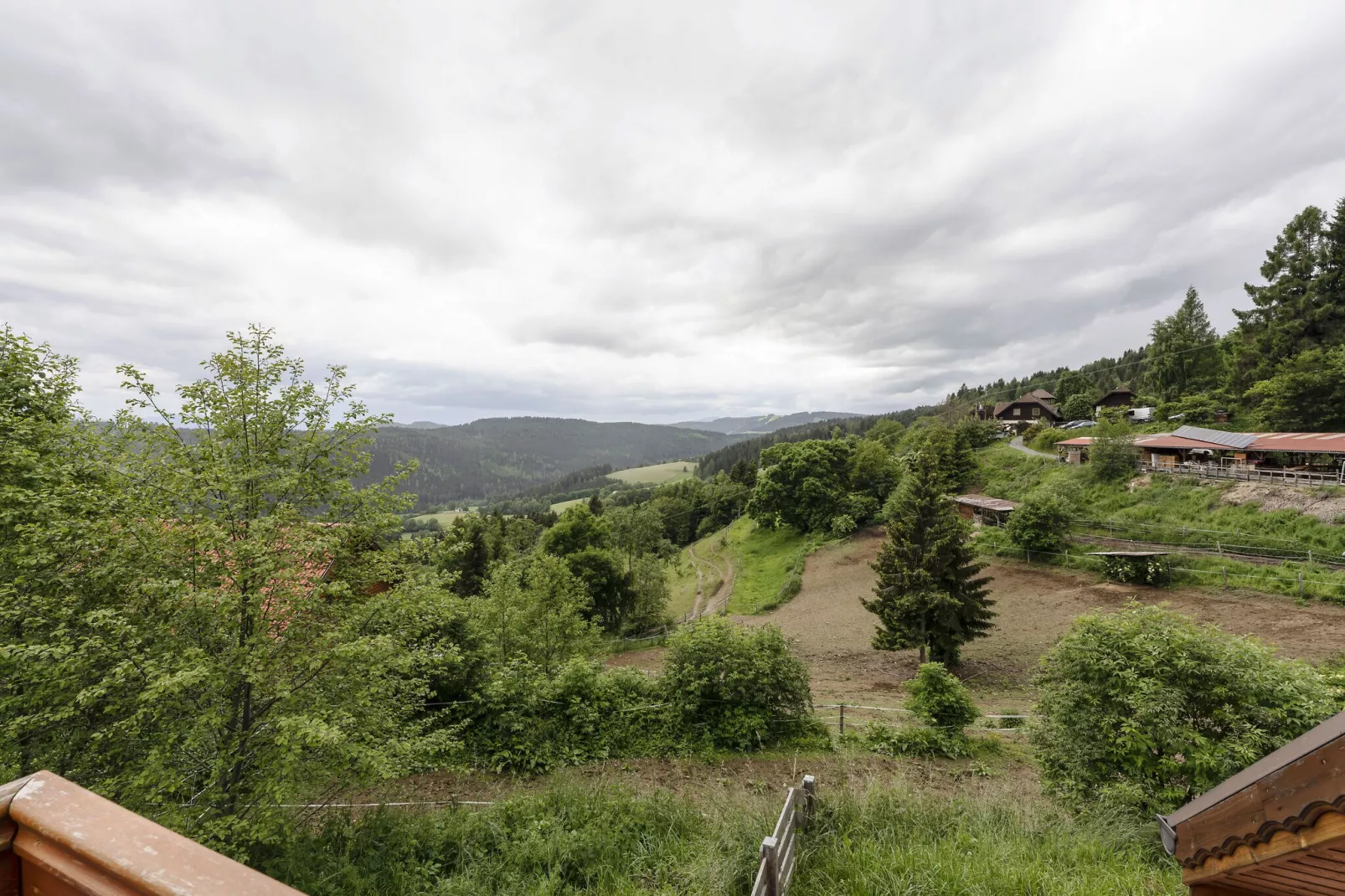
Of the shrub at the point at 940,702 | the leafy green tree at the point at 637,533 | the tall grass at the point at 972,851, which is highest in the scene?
the tall grass at the point at 972,851

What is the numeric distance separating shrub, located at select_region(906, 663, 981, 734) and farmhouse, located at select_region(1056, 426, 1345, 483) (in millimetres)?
29222

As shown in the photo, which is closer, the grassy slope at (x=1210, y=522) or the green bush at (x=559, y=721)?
the green bush at (x=559, y=721)

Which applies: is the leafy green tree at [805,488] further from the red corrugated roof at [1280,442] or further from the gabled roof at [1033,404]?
the gabled roof at [1033,404]

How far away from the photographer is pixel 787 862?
20.3 ft

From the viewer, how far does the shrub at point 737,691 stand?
13.4 m

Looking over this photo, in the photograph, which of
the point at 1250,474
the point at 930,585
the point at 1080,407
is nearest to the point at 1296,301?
the point at 1250,474

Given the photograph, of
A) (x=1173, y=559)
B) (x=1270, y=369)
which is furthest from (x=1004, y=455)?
(x=1173, y=559)

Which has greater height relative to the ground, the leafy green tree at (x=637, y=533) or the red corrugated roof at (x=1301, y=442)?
the red corrugated roof at (x=1301, y=442)

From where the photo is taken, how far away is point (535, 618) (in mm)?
21547

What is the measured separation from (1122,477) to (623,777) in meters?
39.9

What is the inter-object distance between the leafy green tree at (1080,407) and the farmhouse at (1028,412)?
7.28 ft

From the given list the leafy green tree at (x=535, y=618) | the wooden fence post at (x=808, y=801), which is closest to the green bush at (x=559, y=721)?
the leafy green tree at (x=535, y=618)

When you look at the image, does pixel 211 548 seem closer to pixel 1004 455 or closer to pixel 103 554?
pixel 103 554

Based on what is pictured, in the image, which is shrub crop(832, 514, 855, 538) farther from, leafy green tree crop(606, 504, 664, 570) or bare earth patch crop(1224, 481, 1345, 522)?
bare earth patch crop(1224, 481, 1345, 522)
